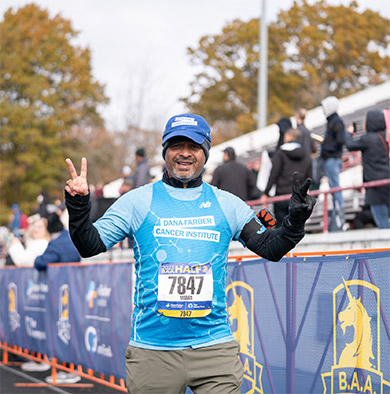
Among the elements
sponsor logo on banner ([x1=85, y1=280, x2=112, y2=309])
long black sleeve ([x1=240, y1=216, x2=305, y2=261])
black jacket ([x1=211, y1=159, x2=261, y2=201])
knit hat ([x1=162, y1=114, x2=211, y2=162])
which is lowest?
sponsor logo on banner ([x1=85, y1=280, x2=112, y2=309])

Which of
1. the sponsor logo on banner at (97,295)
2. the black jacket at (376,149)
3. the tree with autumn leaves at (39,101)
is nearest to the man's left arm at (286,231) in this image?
the sponsor logo on banner at (97,295)

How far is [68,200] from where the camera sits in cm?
387

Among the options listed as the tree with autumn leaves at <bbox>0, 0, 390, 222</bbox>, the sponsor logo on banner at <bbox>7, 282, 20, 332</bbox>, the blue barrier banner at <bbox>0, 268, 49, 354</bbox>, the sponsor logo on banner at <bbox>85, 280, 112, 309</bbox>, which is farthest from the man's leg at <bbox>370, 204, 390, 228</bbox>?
the tree with autumn leaves at <bbox>0, 0, 390, 222</bbox>

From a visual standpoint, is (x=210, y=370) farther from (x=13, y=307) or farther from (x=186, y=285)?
(x=13, y=307)

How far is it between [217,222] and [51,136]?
40440 millimetres

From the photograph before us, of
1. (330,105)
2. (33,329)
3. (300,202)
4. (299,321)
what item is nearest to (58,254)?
(33,329)

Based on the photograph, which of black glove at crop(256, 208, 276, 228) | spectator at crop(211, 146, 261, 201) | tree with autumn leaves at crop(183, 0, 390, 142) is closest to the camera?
black glove at crop(256, 208, 276, 228)

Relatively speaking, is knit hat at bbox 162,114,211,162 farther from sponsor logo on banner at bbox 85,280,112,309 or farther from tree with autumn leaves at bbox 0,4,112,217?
tree with autumn leaves at bbox 0,4,112,217

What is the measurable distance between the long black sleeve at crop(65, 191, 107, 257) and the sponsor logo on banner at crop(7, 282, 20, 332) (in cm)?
816

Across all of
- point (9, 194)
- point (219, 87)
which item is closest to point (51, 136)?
point (9, 194)

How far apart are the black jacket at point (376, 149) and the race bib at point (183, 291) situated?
6202mm

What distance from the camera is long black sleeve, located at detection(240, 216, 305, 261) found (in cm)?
399

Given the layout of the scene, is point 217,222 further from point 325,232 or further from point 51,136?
point 51,136

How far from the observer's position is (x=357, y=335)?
17.5ft
